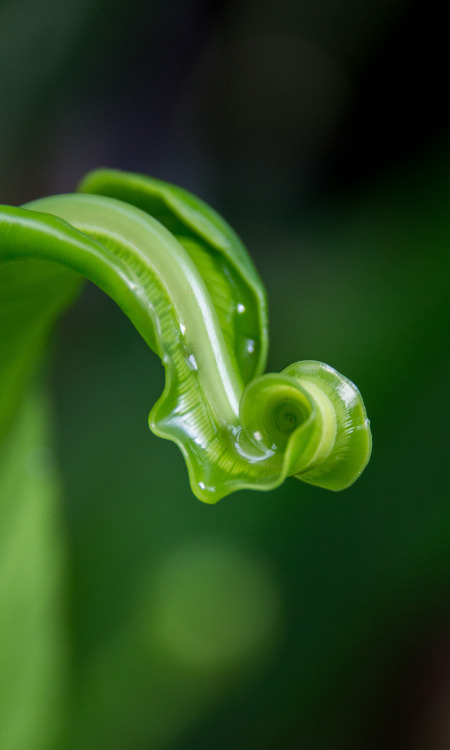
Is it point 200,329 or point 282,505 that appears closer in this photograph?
point 200,329

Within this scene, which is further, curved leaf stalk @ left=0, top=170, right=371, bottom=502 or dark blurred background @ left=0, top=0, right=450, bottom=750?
dark blurred background @ left=0, top=0, right=450, bottom=750

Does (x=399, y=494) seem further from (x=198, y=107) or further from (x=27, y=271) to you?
(x=198, y=107)

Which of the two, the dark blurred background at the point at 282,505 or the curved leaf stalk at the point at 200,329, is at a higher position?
the curved leaf stalk at the point at 200,329

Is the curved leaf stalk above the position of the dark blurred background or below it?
above

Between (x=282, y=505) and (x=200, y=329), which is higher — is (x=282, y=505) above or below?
below
